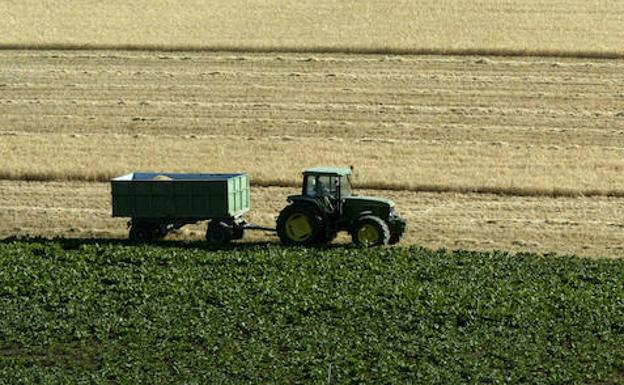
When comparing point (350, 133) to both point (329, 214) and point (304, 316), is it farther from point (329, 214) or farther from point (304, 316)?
point (304, 316)

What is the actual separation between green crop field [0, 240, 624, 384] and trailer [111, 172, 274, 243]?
33.4 inches

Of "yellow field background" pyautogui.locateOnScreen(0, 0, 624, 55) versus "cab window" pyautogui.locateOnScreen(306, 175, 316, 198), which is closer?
"cab window" pyautogui.locateOnScreen(306, 175, 316, 198)

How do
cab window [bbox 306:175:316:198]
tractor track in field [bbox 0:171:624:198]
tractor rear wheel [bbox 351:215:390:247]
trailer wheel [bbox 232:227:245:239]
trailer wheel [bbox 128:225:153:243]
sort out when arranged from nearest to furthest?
tractor rear wheel [bbox 351:215:390:247]
cab window [bbox 306:175:316:198]
trailer wheel [bbox 128:225:153:243]
trailer wheel [bbox 232:227:245:239]
tractor track in field [bbox 0:171:624:198]

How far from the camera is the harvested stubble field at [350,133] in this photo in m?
34.2

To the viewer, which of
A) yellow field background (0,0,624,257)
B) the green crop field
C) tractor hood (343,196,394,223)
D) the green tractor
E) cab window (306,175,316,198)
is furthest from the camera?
yellow field background (0,0,624,257)

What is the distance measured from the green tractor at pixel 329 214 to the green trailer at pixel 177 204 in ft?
4.02

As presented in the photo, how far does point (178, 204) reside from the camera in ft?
101

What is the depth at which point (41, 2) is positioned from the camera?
63562mm

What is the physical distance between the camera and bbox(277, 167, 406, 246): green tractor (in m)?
29.9

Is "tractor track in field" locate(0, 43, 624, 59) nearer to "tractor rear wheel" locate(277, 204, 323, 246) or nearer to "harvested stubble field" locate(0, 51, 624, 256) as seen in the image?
"harvested stubble field" locate(0, 51, 624, 256)

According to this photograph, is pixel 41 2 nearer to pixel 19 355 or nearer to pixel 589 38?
pixel 589 38

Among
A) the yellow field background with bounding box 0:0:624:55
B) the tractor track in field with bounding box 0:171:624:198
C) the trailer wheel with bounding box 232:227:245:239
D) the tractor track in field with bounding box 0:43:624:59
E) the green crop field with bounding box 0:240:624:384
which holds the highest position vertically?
the yellow field background with bounding box 0:0:624:55

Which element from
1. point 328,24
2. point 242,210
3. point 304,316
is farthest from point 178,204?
point 328,24

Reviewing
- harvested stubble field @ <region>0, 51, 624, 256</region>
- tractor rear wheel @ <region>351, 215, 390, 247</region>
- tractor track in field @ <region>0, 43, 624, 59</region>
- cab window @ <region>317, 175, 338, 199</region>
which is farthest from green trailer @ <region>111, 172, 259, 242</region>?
tractor track in field @ <region>0, 43, 624, 59</region>
